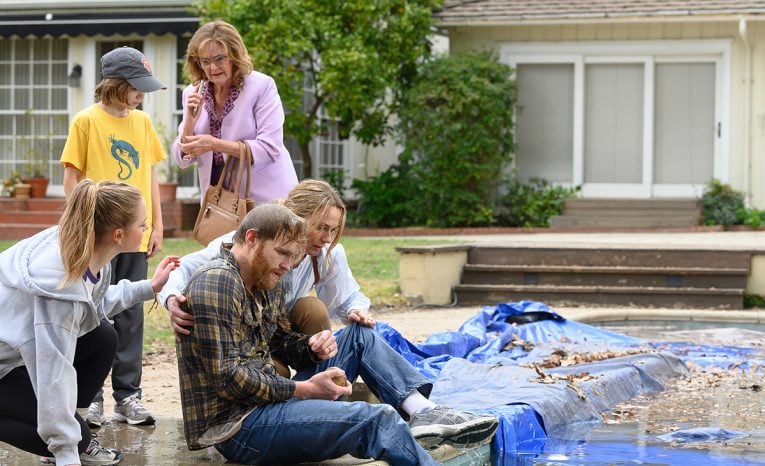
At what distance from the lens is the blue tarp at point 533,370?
5770 mm

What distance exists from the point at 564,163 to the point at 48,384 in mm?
15487

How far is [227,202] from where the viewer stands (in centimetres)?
564

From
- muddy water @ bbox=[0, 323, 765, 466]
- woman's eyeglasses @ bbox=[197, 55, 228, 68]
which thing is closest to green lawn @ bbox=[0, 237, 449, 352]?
woman's eyeglasses @ bbox=[197, 55, 228, 68]

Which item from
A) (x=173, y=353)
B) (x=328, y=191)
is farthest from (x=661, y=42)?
(x=328, y=191)

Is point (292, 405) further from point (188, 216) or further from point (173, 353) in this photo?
point (188, 216)

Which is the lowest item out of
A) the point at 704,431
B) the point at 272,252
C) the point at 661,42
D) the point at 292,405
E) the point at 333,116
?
the point at 704,431

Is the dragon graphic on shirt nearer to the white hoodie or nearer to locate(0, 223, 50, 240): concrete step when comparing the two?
the white hoodie

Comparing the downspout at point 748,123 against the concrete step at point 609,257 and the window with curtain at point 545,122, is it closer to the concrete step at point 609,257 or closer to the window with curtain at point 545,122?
the window with curtain at point 545,122

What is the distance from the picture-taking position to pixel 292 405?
4309mm

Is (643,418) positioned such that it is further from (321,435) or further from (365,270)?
(365,270)


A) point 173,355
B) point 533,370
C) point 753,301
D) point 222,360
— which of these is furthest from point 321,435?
point 753,301

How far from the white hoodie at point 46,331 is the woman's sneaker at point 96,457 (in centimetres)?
35

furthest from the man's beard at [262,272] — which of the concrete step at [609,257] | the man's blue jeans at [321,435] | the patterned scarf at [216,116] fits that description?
the concrete step at [609,257]

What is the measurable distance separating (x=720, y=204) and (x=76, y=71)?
391 inches
